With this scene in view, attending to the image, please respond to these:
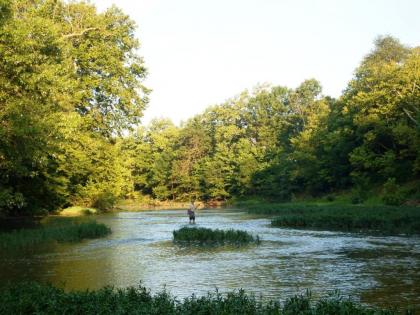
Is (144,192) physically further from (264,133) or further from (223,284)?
(223,284)

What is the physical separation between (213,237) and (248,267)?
9.94 m

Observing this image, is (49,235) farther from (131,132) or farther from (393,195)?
(393,195)

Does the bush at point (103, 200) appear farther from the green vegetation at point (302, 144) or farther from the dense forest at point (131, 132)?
the green vegetation at point (302, 144)

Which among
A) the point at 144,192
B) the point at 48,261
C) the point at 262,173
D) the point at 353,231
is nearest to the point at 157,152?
the point at 144,192

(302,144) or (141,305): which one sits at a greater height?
(302,144)

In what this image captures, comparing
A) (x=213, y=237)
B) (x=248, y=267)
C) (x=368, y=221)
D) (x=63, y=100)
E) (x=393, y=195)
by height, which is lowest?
(x=248, y=267)

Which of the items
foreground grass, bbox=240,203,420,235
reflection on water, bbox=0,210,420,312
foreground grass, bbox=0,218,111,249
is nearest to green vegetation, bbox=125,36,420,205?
foreground grass, bbox=240,203,420,235

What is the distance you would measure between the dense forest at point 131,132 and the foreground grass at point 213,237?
360 inches

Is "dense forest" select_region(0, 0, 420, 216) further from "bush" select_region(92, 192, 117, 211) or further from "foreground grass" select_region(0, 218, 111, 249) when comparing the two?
"foreground grass" select_region(0, 218, 111, 249)

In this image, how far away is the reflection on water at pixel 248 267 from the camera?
49.4 ft

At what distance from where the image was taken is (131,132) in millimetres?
57438

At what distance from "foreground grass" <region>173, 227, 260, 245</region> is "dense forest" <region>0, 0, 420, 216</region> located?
9155 mm

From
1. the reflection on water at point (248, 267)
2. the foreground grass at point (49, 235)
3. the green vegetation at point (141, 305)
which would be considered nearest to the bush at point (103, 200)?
the foreground grass at point (49, 235)

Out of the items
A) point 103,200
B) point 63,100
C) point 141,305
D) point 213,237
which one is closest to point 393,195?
point 213,237
